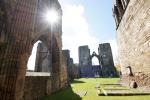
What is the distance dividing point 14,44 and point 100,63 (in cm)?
3130

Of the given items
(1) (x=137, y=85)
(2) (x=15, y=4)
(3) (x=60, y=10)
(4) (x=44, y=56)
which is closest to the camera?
(2) (x=15, y=4)

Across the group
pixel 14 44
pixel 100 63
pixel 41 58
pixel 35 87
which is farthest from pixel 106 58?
pixel 14 44

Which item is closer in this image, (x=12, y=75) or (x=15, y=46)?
(x=12, y=75)

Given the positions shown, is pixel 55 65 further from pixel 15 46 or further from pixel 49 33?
pixel 15 46

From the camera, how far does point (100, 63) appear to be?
1302 inches

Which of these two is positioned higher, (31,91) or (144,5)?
(144,5)

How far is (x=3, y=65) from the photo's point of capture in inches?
109

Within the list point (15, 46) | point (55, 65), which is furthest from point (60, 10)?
point (15, 46)

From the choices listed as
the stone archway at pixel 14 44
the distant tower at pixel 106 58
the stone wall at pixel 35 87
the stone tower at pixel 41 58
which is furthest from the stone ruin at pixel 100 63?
the stone archway at pixel 14 44

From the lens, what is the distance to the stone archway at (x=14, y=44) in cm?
271

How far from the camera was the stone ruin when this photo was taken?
31.5 m

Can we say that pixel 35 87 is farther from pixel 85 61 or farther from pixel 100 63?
pixel 85 61

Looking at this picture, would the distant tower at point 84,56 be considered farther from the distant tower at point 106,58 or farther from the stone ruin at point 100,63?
the distant tower at point 106,58

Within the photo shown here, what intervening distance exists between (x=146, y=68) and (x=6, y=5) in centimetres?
595
